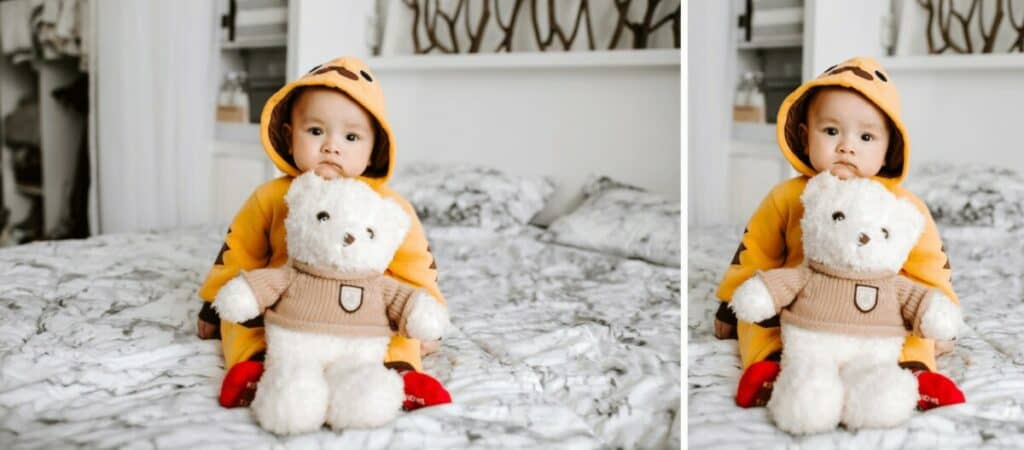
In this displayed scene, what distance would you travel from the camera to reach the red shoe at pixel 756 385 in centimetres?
91

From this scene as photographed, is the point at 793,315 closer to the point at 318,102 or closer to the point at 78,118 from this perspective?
the point at 318,102

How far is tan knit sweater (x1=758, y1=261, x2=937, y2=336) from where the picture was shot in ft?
2.98

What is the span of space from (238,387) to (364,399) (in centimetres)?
16

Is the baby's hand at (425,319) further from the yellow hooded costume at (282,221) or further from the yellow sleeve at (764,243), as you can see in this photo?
the yellow sleeve at (764,243)

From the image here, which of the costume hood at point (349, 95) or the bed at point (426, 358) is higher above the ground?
the costume hood at point (349, 95)

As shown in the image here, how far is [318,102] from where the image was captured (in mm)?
1007

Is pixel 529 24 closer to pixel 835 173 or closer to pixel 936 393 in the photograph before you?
pixel 835 173

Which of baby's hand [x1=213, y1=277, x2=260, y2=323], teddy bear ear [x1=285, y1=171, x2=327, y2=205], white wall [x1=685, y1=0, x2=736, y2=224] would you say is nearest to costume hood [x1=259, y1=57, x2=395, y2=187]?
teddy bear ear [x1=285, y1=171, x2=327, y2=205]

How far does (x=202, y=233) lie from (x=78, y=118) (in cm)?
115

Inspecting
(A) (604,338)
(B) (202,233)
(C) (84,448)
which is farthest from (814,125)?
(B) (202,233)

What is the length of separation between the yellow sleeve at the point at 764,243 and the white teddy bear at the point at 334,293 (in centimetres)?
43

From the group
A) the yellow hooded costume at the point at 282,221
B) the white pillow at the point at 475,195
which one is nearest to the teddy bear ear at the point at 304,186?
the yellow hooded costume at the point at 282,221

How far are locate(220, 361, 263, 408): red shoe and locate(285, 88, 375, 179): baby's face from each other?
26 cm

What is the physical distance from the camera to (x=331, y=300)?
35.9 inches
